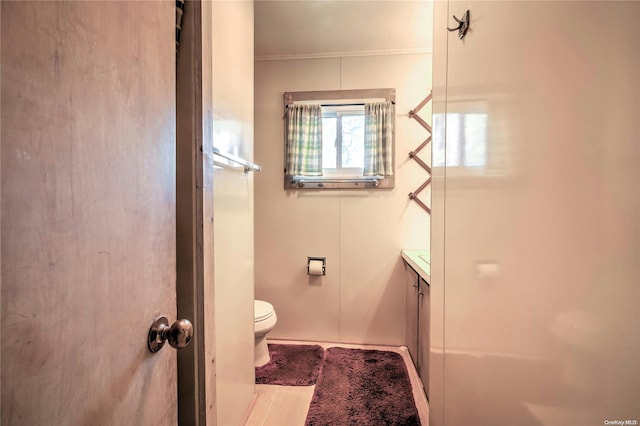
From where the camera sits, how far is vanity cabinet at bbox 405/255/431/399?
1782mm

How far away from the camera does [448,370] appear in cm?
110

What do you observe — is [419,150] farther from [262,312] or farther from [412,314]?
[262,312]

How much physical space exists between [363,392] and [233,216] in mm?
1431

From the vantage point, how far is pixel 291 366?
7.16 ft

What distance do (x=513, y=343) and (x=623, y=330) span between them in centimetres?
28

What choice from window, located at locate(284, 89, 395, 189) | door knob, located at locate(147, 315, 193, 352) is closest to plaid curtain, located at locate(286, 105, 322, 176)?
window, located at locate(284, 89, 395, 189)

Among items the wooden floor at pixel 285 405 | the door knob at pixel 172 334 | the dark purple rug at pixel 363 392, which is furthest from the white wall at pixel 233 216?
→ the door knob at pixel 172 334

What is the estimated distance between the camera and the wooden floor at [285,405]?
63.9 inches

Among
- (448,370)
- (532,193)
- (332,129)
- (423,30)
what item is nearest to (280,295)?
(332,129)

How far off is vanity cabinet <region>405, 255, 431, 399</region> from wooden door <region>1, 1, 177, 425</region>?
1526 mm

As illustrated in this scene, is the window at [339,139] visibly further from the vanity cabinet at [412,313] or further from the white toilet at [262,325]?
the white toilet at [262,325]

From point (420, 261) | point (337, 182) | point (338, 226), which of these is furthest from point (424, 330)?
point (337, 182)

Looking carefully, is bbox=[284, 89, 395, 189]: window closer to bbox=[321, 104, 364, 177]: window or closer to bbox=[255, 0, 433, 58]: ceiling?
bbox=[321, 104, 364, 177]: window

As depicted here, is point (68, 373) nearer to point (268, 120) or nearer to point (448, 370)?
point (448, 370)
